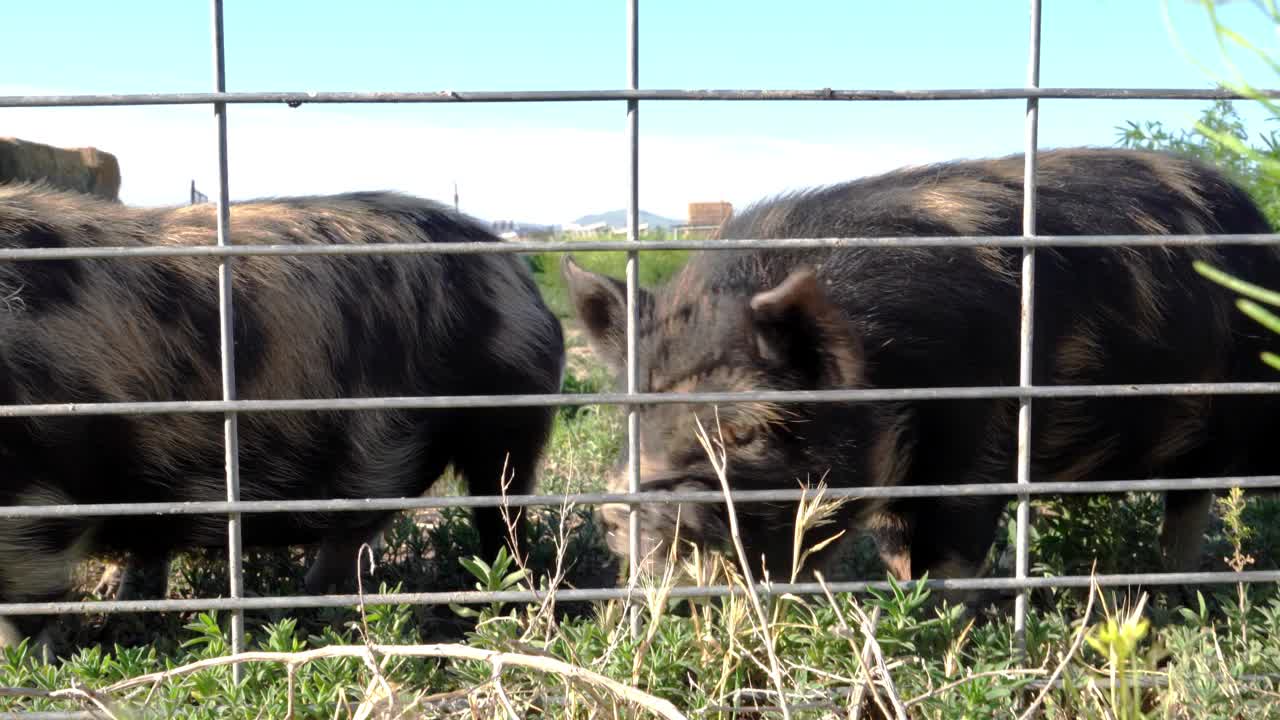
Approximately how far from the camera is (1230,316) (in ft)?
14.2

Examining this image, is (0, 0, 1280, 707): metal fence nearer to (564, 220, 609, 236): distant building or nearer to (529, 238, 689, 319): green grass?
(529, 238, 689, 319): green grass

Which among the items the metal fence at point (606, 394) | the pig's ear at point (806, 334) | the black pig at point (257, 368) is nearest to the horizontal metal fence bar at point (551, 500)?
the metal fence at point (606, 394)

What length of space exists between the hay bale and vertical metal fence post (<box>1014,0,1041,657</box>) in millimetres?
7586

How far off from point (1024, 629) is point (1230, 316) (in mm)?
1772

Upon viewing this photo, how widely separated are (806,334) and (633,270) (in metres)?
0.72

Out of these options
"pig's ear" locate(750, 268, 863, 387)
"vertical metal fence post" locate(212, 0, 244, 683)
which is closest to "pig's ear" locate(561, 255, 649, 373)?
"pig's ear" locate(750, 268, 863, 387)

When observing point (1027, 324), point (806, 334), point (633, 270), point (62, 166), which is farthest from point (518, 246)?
point (62, 166)

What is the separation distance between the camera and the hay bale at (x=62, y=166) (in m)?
10.0

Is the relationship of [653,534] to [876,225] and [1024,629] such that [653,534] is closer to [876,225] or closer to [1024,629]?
[1024,629]

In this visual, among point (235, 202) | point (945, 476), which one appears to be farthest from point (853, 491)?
point (235, 202)

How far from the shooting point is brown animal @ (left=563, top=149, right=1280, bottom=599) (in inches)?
139

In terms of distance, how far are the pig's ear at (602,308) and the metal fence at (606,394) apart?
2.83 feet

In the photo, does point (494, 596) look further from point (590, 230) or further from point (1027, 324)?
point (590, 230)

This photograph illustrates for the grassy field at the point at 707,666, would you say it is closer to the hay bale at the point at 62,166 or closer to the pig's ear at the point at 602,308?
the pig's ear at the point at 602,308
